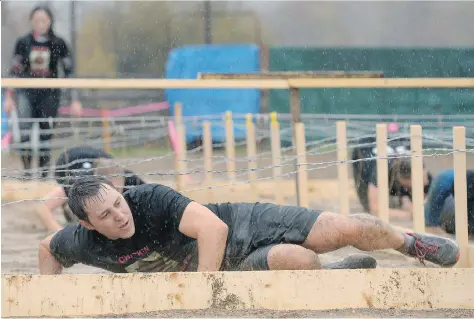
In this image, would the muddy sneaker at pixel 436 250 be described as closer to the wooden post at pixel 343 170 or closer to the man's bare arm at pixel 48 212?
the wooden post at pixel 343 170

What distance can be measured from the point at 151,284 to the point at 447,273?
1.47 m

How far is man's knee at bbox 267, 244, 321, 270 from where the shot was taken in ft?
18.4

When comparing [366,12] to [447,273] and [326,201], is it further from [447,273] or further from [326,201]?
[447,273]

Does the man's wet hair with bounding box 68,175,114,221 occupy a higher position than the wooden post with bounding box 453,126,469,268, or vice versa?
the man's wet hair with bounding box 68,175,114,221

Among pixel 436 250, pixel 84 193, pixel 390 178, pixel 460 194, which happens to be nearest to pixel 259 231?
pixel 84 193

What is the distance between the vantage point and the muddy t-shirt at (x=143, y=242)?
560 centimetres

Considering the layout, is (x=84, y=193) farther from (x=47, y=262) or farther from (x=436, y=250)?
(x=436, y=250)

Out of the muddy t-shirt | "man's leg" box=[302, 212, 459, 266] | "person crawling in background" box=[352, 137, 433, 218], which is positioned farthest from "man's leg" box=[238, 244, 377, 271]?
"person crawling in background" box=[352, 137, 433, 218]

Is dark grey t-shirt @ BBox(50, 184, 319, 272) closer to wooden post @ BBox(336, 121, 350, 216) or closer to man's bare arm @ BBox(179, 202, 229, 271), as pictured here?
man's bare arm @ BBox(179, 202, 229, 271)

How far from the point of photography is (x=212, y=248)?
18.2 feet

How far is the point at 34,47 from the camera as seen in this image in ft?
37.3

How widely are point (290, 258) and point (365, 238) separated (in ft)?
1.57

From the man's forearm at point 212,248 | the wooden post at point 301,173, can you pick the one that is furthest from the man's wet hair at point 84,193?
the wooden post at point 301,173

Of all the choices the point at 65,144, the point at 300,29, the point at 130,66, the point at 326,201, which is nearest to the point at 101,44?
the point at 130,66
